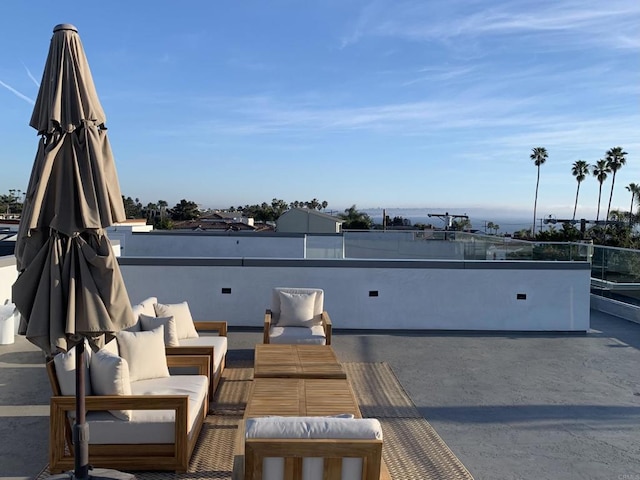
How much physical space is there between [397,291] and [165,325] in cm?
428

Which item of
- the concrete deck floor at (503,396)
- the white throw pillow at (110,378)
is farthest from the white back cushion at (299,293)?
the white throw pillow at (110,378)

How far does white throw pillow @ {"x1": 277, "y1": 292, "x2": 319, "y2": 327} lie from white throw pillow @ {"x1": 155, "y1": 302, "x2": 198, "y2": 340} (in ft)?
4.35

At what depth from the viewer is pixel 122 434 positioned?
3602mm

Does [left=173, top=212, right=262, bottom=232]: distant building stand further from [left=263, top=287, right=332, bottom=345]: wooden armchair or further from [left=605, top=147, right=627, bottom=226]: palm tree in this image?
[left=605, top=147, right=627, bottom=226]: palm tree

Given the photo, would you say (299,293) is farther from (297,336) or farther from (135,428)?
(135,428)

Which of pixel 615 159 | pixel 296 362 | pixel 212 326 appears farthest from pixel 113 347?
pixel 615 159

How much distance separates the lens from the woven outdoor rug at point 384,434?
12.1ft

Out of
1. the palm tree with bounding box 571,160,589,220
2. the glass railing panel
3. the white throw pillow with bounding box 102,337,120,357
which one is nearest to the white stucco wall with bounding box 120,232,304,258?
the glass railing panel

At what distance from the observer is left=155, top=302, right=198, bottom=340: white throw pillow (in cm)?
570

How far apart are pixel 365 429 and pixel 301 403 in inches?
59.0

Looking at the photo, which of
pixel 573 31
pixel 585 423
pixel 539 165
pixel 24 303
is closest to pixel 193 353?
pixel 24 303

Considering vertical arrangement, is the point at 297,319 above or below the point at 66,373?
below

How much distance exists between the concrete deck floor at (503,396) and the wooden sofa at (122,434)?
0.39 m

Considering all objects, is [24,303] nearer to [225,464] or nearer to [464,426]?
[225,464]
